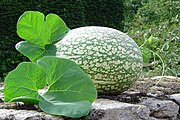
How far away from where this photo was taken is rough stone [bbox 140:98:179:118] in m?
1.60

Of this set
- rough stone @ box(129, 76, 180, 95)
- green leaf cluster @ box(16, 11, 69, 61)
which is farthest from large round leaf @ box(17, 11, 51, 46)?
rough stone @ box(129, 76, 180, 95)

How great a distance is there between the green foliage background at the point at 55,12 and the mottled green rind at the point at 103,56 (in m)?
4.10

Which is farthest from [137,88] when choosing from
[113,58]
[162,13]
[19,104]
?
[162,13]

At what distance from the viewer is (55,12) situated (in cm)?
626

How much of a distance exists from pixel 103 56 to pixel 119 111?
0.81 feet

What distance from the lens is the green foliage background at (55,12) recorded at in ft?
18.6

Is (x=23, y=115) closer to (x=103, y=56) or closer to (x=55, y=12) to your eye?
(x=103, y=56)

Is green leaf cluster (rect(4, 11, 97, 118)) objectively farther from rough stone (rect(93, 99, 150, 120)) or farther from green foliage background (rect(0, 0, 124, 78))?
green foliage background (rect(0, 0, 124, 78))

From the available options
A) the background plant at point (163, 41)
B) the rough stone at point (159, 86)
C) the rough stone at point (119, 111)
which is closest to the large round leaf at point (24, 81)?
the rough stone at point (119, 111)

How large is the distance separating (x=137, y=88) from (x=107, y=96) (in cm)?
36

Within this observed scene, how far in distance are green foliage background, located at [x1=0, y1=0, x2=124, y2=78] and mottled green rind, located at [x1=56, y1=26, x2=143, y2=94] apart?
4.10 m

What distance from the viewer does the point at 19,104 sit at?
1349 millimetres

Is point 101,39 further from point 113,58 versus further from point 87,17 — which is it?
point 87,17

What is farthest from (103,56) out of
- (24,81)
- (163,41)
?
(163,41)
